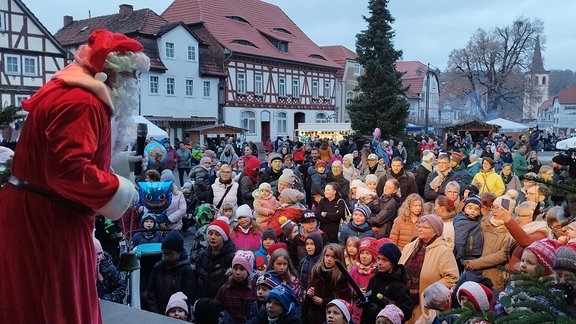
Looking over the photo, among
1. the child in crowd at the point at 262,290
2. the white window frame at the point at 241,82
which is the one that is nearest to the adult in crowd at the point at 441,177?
the child in crowd at the point at 262,290

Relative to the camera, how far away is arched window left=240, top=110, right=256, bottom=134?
38.6m

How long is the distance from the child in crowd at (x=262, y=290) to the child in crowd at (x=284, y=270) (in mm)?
227

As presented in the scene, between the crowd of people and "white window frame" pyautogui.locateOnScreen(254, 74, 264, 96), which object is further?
"white window frame" pyautogui.locateOnScreen(254, 74, 264, 96)

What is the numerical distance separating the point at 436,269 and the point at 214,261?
7.13ft

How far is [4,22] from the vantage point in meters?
26.2

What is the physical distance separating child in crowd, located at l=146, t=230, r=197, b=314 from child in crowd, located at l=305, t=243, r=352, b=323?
1.17 metres

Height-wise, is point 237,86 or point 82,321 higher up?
point 237,86

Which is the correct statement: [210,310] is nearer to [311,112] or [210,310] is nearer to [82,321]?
[82,321]

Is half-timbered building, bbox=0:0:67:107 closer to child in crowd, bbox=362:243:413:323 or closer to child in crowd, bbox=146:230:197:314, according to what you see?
child in crowd, bbox=146:230:197:314

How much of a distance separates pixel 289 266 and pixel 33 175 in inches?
123

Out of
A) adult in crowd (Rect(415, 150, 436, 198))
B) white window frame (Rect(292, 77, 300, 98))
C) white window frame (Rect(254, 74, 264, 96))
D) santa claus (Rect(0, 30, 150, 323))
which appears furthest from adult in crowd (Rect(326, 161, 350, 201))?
white window frame (Rect(292, 77, 300, 98))

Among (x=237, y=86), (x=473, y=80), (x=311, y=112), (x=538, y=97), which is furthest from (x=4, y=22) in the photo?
(x=538, y=97)

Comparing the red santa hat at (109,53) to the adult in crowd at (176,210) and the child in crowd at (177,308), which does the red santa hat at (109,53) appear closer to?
the child in crowd at (177,308)

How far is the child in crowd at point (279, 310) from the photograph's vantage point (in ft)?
14.0
